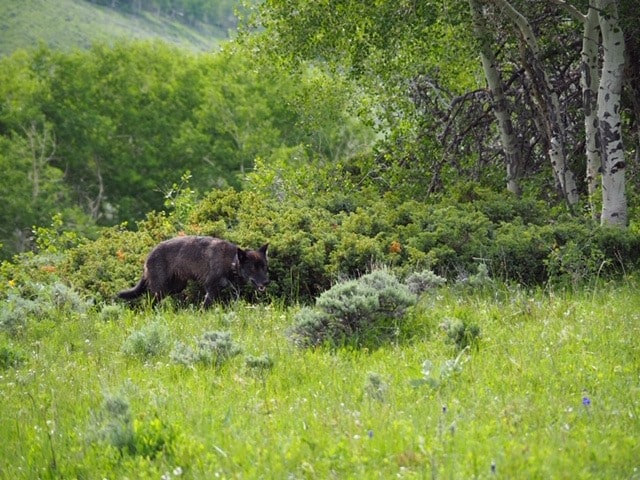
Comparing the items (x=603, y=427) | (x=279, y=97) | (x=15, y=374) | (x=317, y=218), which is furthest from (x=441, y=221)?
(x=279, y=97)

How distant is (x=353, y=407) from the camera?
19.7 feet

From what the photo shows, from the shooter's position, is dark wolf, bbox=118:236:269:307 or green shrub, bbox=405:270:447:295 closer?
green shrub, bbox=405:270:447:295

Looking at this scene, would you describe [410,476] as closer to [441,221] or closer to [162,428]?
[162,428]

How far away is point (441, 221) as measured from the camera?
521 inches

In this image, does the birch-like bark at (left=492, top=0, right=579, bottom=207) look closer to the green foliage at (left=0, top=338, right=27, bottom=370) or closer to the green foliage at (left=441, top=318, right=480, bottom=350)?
the green foliage at (left=441, top=318, right=480, bottom=350)

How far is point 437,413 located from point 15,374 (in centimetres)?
441

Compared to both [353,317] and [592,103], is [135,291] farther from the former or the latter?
[592,103]

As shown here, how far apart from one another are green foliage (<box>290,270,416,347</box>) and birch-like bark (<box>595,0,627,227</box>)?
515 centimetres

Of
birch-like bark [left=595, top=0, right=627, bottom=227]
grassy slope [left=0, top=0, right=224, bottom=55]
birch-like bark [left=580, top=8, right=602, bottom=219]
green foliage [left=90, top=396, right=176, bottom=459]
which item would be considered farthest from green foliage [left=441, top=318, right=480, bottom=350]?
grassy slope [left=0, top=0, right=224, bottom=55]

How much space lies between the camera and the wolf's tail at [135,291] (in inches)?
484

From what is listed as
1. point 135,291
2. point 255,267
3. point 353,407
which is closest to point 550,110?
point 255,267

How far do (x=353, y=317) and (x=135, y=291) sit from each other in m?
4.80

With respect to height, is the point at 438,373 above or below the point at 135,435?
above

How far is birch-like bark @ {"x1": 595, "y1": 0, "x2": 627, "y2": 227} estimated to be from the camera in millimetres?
12234
